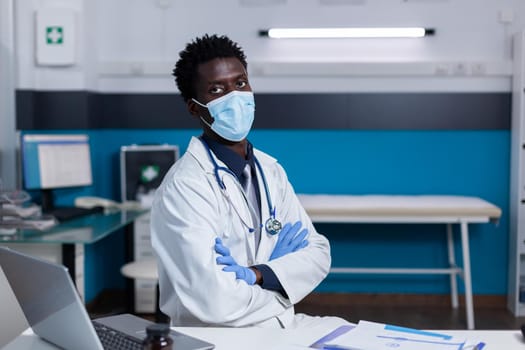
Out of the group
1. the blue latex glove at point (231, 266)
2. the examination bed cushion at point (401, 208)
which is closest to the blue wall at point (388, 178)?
the examination bed cushion at point (401, 208)

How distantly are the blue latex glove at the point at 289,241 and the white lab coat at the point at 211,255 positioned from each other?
2cm

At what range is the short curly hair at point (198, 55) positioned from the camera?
6.49 feet

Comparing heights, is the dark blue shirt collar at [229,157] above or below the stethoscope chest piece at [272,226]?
above

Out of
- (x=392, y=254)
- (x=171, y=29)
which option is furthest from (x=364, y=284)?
(x=171, y=29)

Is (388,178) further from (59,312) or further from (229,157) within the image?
(59,312)

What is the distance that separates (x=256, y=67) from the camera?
451 cm

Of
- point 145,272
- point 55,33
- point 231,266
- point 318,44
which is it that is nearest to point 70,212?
point 145,272

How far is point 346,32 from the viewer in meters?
4.48

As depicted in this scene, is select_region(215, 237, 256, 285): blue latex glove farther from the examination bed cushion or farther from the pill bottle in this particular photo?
the examination bed cushion

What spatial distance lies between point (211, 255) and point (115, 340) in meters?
0.38

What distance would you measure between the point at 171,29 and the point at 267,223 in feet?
9.44

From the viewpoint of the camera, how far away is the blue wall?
454cm

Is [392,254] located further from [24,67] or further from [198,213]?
[198,213]

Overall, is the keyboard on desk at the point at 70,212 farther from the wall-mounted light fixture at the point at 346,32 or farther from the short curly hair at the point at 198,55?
the short curly hair at the point at 198,55
